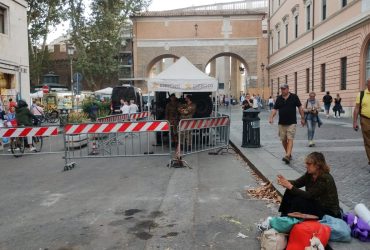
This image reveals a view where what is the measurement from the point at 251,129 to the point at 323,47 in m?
19.9

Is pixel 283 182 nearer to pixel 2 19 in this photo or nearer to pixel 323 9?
pixel 2 19

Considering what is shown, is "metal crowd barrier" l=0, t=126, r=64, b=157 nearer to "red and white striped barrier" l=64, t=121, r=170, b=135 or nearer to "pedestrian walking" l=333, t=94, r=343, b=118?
"red and white striped barrier" l=64, t=121, r=170, b=135

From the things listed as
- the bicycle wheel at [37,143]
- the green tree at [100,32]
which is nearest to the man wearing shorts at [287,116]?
the bicycle wheel at [37,143]

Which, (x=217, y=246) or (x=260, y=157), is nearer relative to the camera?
(x=217, y=246)

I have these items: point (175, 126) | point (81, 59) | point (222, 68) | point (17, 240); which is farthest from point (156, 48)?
point (17, 240)

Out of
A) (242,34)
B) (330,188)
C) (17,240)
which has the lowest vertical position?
(17,240)

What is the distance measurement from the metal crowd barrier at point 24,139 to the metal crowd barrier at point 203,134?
3458mm

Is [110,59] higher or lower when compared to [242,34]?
lower

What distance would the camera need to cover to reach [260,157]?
10.5m

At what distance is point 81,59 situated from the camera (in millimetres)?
46969

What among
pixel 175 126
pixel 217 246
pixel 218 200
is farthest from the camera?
pixel 175 126

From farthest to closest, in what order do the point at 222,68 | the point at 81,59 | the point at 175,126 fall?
the point at 222,68 → the point at 81,59 → the point at 175,126

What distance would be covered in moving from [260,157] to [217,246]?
598 cm

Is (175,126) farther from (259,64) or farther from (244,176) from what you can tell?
(259,64)
